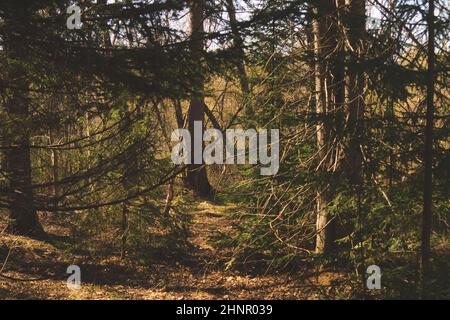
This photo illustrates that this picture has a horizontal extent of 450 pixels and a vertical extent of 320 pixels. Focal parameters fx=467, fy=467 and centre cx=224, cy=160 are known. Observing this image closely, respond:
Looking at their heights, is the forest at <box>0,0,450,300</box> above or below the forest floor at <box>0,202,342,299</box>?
above

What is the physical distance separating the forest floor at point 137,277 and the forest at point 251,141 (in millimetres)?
→ 50

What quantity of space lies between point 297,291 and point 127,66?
4.38m

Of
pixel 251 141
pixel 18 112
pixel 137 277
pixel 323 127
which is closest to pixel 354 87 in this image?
pixel 323 127

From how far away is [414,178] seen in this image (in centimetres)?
599

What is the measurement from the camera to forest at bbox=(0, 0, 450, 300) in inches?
210

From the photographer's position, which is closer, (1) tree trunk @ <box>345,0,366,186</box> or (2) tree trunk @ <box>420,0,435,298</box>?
(2) tree trunk @ <box>420,0,435,298</box>

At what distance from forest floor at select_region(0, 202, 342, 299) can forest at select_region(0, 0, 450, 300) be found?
0.05m

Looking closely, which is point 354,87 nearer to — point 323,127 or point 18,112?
point 323,127

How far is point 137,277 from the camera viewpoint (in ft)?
29.4

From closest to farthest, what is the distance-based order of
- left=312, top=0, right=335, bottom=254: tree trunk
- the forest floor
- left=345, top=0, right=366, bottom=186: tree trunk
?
left=345, top=0, right=366, bottom=186: tree trunk → left=312, top=0, right=335, bottom=254: tree trunk → the forest floor

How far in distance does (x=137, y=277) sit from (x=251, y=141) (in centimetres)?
341

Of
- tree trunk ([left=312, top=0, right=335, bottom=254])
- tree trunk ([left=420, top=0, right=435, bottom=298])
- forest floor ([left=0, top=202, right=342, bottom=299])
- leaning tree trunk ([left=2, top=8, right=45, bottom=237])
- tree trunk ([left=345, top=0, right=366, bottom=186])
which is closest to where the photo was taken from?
leaning tree trunk ([left=2, top=8, right=45, bottom=237])

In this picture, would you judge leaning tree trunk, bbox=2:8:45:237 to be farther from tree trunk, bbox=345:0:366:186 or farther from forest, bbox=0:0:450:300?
tree trunk, bbox=345:0:366:186

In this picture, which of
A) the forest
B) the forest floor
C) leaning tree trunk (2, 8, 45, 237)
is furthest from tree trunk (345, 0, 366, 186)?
leaning tree trunk (2, 8, 45, 237)
